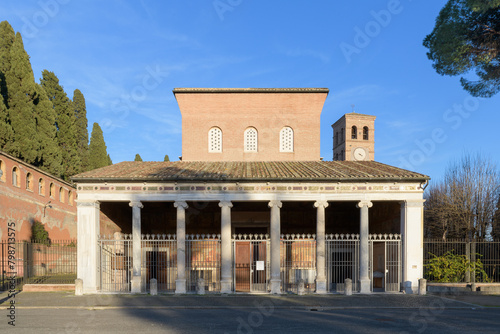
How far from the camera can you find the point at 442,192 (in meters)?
31.7

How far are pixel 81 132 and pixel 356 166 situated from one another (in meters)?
31.8

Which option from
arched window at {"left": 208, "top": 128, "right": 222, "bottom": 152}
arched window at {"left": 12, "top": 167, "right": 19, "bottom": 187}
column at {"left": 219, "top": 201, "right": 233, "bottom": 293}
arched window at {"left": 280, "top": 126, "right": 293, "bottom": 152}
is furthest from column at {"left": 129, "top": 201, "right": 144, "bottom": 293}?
arched window at {"left": 12, "top": 167, "right": 19, "bottom": 187}

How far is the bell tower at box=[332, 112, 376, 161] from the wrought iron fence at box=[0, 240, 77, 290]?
115ft

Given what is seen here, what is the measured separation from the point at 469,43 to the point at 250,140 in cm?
1278

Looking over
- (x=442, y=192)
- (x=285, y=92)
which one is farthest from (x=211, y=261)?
(x=442, y=192)

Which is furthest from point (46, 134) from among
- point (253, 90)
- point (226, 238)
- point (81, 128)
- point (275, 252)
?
point (275, 252)

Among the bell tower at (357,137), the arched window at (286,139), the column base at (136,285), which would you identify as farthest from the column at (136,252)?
the bell tower at (357,137)

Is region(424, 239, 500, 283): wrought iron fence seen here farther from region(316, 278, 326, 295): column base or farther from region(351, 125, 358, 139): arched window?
region(351, 125, 358, 139): arched window

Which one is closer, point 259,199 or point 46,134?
point 259,199

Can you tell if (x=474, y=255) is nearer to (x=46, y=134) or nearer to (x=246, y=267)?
(x=246, y=267)

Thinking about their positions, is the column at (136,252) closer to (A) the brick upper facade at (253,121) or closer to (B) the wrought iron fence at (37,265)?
(B) the wrought iron fence at (37,265)

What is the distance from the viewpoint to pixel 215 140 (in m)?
24.3

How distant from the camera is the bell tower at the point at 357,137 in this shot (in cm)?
4816

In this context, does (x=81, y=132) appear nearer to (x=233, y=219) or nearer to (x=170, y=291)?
(x=233, y=219)
